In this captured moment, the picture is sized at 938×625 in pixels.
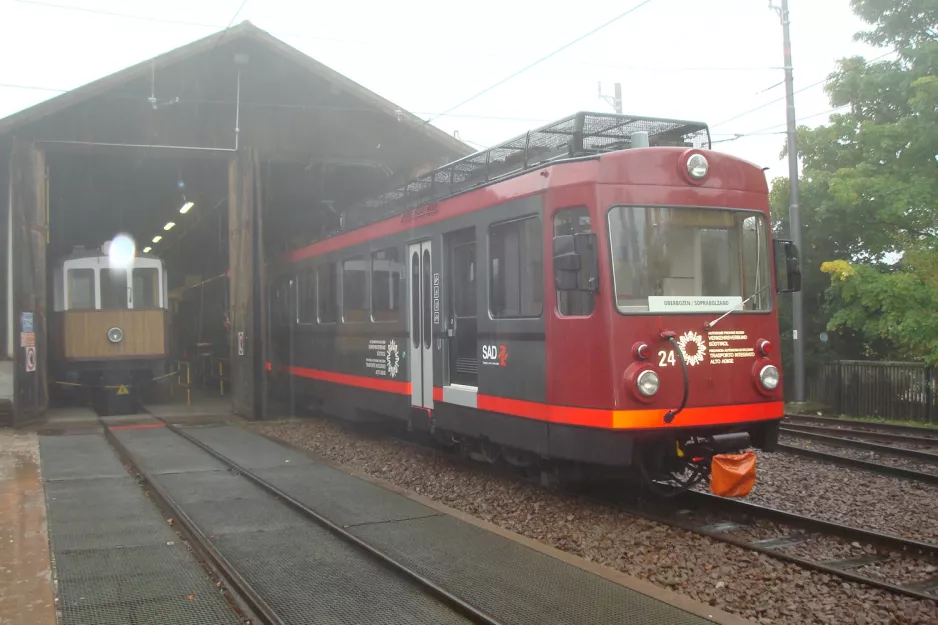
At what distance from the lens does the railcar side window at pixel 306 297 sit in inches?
541

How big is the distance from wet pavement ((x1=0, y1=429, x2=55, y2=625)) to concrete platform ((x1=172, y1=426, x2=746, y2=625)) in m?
1.81

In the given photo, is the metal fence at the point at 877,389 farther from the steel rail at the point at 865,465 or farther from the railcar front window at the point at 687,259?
the railcar front window at the point at 687,259

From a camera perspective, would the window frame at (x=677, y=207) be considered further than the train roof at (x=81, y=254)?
No

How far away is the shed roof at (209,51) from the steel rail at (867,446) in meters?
8.38

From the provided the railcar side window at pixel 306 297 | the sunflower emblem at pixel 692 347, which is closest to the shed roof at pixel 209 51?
the railcar side window at pixel 306 297

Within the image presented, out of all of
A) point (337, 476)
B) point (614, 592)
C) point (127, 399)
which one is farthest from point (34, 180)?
point (614, 592)

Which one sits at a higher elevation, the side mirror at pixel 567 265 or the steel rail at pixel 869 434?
the side mirror at pixel 567 265

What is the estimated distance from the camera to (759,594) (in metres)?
5.12

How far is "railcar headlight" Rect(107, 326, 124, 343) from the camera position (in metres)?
18.1

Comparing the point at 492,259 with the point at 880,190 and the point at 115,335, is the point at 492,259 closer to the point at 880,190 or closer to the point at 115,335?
the point at 880,190

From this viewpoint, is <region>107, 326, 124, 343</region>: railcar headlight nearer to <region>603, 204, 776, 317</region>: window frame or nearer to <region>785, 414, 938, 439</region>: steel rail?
<region>785, 414, 938, 439</region>: steel rail

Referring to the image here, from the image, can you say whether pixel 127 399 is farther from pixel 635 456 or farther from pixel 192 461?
pixel 635 456

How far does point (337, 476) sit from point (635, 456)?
148 inches

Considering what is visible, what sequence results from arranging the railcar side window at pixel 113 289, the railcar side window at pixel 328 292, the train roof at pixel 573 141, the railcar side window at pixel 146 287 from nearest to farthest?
the train roof at pixel 573 141 → the railcar side window at pixel 328 292 → the railcar side window at pixel 113 289 → the railcar side window at pixel 146 287
